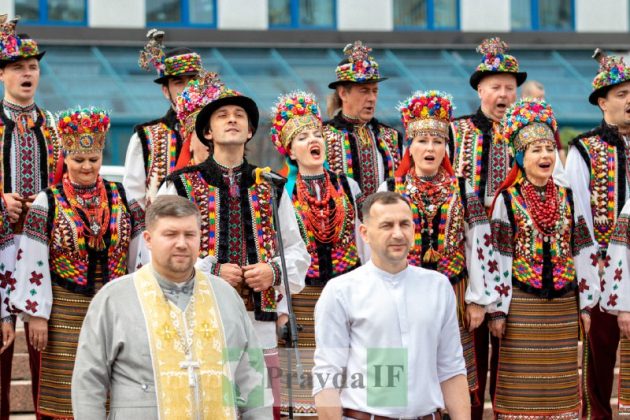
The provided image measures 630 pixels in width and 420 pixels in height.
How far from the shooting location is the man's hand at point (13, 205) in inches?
304

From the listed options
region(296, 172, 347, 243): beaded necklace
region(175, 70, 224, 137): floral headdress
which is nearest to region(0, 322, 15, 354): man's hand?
region(175, 70, 224, 137): floral headdress

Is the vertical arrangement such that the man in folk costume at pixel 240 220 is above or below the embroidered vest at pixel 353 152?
below

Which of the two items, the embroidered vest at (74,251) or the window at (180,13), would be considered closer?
the embroidered vest at (74,251)

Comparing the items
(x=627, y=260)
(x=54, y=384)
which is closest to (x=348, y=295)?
(x=54, y=384)

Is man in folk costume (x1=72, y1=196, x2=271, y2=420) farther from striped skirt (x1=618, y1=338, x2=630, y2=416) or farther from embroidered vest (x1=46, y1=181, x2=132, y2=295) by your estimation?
striped skirt (x1=618, y1=338, x2=630, y2=416)

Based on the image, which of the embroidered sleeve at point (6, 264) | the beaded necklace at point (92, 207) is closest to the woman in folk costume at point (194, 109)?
the beaded necklace at point (92, 207)

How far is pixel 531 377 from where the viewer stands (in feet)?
25.7

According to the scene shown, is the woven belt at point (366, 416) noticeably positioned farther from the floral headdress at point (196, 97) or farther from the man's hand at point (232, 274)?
the floral headdress at point (196, 97)

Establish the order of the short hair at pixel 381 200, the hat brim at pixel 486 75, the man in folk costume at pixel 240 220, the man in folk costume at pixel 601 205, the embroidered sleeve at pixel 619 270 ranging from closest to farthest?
the short hair at pixel 381 200 < the man in folk costume at pixel 240 220 < the embroidered sleeve at pixel 619 270 < the man in folk costume at pixel 601 205 < the hat brim at pixel 486 75

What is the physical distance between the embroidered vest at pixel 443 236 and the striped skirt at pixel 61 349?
5.93 ft

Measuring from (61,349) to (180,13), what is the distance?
1311 cm

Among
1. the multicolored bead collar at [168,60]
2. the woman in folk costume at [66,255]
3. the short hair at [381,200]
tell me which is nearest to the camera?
the short hair at [381,200]

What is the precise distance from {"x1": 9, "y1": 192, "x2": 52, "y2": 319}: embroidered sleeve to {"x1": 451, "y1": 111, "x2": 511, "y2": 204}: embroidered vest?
8.75 ft

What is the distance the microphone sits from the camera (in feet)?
22.7
